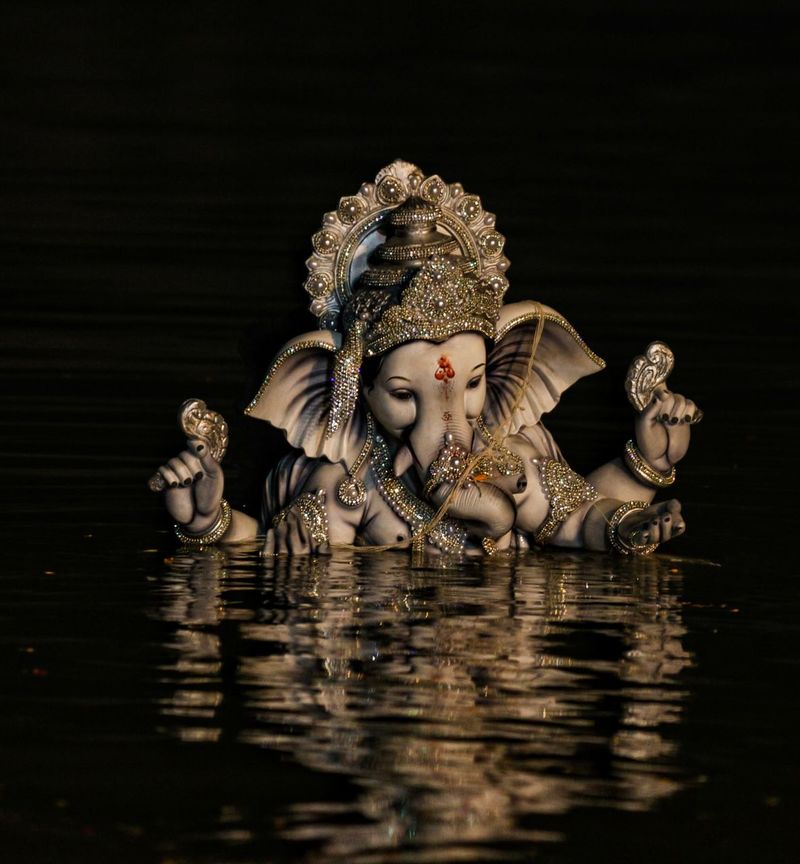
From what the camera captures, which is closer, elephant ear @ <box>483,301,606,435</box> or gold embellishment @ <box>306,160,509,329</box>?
gold embellishment @ <box>306,160,509,329</box>

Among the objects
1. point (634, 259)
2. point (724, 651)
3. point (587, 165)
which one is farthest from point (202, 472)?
point (587, 165)

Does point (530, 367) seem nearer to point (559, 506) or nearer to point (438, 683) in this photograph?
point (559, 506)

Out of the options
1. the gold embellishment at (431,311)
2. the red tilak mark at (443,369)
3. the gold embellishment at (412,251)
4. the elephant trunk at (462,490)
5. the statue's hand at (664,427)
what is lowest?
the elephant trunk at (462,490)

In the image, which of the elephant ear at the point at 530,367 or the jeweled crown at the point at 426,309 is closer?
the jeweled crown at the point at 426,309

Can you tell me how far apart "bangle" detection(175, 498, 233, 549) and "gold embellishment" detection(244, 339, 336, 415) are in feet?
0.95

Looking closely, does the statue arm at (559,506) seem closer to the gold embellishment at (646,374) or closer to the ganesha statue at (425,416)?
the ganesha statue at (425,416)

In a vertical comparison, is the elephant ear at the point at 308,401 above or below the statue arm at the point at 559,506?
above

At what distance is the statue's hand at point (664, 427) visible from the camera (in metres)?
9.01

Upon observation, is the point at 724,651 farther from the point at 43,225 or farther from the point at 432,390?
the point at 43,225

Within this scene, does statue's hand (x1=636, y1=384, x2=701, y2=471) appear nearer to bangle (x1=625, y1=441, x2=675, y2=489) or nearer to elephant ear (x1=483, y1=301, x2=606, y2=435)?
bangle (x1=625, y1=441, x2=675, y2=489)

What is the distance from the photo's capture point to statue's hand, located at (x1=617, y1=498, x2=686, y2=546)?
28.5ft

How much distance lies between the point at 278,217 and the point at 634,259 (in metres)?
2.07

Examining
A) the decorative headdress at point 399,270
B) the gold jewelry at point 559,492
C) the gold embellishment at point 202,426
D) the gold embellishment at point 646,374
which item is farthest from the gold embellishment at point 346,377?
the gold embellishment at point 646,374

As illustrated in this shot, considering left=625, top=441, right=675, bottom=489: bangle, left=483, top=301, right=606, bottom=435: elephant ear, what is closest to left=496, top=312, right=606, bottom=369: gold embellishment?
left=483, top=301, right=606, bottom=435: elephant ear
